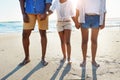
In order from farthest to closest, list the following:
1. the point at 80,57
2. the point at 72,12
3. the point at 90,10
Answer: the point at 80,57, the point at 72,12, the point at 90,10

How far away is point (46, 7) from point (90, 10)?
916 millimetres

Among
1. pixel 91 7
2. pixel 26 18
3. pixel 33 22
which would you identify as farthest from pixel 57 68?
pixel 91 7

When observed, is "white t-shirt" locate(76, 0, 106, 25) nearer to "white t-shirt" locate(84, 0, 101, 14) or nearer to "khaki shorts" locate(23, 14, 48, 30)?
"white t-shirt" locate(84, 0, 101, 14)

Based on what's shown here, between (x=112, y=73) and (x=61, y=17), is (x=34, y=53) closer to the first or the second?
(x=61, y=17)

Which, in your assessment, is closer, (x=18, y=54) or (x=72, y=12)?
(x=72, y=12)

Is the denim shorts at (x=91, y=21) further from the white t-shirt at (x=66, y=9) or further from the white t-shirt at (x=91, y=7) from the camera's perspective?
the white t-shirt at (x=66, y=9)

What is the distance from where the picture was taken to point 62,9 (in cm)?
706

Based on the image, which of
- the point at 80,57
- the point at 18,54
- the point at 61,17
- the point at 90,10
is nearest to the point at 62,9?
the point at 61,17

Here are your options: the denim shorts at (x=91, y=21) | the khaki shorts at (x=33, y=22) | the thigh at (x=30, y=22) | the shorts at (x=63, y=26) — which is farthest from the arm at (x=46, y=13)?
the denim shorts at (x=91, y=21)

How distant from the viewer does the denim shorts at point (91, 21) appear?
665 centimetres

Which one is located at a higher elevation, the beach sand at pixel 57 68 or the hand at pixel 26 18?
the hand at pixel 26 18

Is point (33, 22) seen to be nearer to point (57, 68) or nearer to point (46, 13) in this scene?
point (46, 13)

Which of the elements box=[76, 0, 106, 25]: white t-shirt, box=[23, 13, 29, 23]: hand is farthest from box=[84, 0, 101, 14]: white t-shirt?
box=[23, 13, 29, 23]: hand

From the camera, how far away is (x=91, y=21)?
6.66 metres
